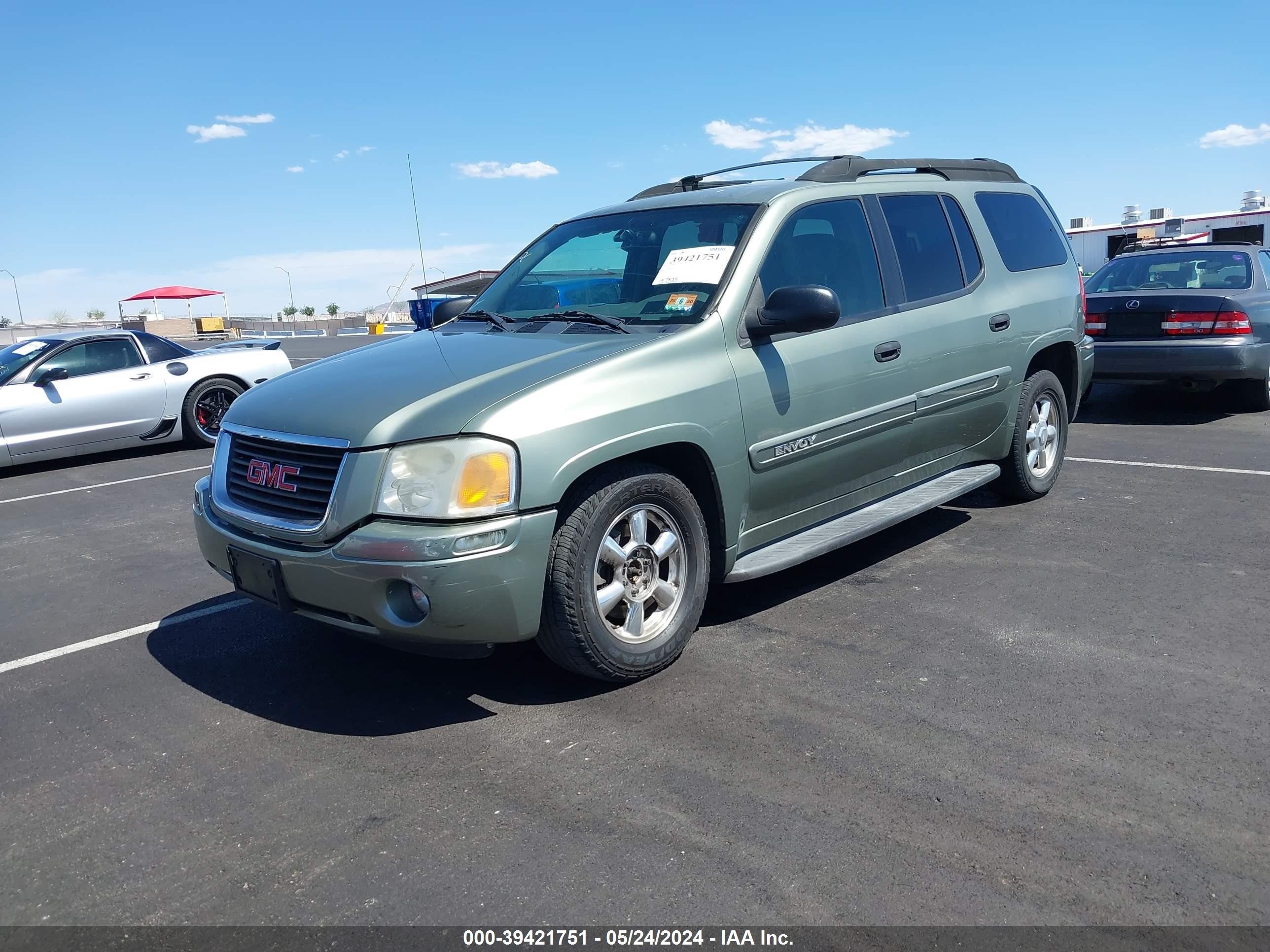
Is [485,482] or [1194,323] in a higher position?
[485,482]

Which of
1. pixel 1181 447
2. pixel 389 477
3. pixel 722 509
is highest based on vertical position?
pixel 389 477

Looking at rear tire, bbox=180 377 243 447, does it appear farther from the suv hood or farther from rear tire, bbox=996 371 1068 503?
rear tire, bbox=996 371 1068 503

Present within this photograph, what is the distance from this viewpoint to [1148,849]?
264cm

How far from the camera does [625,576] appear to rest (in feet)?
12.3

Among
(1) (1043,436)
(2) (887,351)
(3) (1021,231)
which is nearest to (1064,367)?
(1) (1043,436)

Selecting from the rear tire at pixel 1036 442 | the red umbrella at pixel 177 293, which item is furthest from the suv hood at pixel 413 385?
the red umbrella at pixel 177 293

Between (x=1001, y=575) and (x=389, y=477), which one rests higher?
(x=389, y=477)

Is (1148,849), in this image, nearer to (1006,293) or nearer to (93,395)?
(1006,293)

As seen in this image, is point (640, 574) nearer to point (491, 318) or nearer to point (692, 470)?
point (692, 470)

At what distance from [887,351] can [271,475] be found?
9.14 ft

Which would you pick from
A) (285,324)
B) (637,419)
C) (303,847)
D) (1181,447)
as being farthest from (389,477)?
(285,324)

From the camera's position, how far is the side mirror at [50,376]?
9719mm

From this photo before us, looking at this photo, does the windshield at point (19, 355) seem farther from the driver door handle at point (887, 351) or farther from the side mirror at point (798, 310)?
the driver door handle at point (887, 351)

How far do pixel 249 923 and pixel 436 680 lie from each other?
149cm
